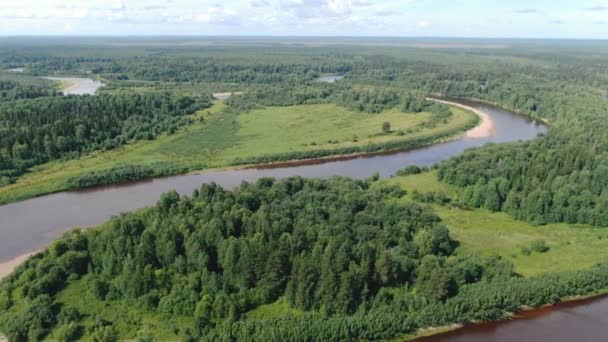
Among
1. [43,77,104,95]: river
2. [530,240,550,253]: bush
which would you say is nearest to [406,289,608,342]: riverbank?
[530,240,550,253]: bush

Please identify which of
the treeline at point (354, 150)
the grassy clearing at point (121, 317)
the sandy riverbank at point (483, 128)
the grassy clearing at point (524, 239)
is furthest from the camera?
the sandy riverbank at point (483, 128)

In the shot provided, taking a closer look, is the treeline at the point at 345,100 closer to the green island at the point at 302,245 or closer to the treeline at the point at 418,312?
the green island at the point at 302,245

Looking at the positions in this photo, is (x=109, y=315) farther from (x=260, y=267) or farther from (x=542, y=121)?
(x=542, y=121)

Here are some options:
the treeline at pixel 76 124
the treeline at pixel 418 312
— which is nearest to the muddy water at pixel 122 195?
the treeline at pixel 76 124

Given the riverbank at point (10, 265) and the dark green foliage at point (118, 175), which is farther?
the dark green foliage at point (118, 175)

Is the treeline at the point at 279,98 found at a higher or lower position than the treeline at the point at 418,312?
higher

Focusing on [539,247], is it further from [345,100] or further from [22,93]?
[22,93]

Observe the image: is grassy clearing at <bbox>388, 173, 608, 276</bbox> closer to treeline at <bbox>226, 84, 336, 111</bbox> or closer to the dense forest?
the dense forest
